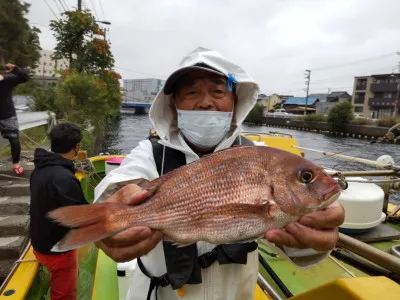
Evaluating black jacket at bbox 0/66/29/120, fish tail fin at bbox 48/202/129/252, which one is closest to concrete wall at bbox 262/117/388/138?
black jacket at bbox 0/66/29/120

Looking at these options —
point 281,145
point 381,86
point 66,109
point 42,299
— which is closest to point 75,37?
point 66,109

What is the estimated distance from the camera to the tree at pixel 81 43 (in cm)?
2255

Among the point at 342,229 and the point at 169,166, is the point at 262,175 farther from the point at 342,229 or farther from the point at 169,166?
the point at 342,229

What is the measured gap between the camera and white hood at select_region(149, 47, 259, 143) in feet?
6.64

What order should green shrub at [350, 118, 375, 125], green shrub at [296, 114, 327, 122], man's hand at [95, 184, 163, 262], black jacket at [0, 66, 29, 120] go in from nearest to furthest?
man's hand at [95, 184, 163, 262], black jacket at [0, 66, 29, 120], green shrub at [350, 118, 375, 125], green shrub at [296, 114, 327, 122]

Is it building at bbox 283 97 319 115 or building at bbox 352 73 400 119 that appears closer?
building at bbox 352 73 400 119

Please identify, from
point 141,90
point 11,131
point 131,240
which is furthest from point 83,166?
point 141,90

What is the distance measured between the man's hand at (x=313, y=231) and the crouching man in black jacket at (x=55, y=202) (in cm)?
259

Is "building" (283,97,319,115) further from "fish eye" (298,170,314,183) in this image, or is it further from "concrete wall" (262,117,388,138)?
"fish eye" (298,170,314,183)

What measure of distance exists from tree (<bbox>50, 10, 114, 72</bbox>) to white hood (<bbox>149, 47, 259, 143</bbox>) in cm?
2414

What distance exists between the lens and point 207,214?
5.06ft

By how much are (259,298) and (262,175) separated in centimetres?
181

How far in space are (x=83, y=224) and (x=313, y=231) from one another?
1185mm

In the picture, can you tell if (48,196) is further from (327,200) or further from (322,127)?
(322,127)
